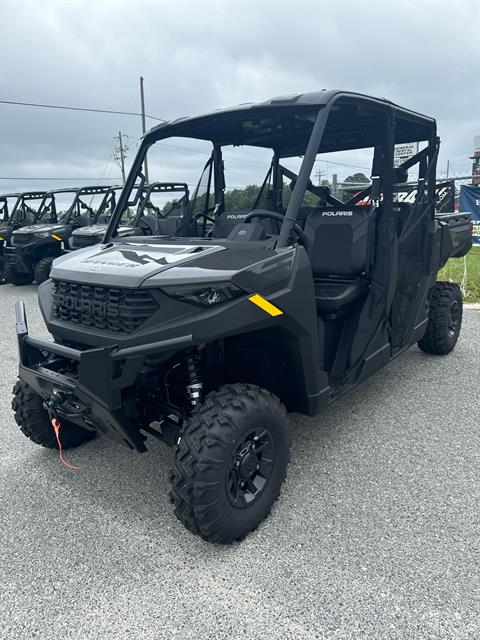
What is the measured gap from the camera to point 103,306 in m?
2.41

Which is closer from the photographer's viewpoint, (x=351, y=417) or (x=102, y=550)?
(x=102, y=550)

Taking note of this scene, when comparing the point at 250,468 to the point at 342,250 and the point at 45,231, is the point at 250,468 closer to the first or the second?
the point at 342,250

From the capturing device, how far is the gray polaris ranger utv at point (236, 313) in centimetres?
224

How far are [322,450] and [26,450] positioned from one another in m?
2.00

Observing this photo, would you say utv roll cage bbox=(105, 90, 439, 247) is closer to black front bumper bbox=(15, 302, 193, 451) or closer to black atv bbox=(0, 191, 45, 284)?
black front bumper bbox=(15, 302, 193, 451)

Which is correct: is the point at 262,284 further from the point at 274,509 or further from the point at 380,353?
the point at 380,353

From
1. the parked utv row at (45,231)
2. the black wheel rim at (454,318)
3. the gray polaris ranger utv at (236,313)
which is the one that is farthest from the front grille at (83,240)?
the black wheel rim at (454,318)

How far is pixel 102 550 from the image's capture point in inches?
93.1

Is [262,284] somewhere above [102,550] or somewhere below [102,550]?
above

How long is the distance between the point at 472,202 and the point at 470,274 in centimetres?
212

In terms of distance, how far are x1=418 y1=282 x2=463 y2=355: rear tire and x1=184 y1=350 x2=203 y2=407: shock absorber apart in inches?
121

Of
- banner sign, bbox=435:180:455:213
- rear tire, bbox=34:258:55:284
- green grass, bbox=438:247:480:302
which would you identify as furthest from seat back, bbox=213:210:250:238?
rear tire, bbox=34:258:55:284

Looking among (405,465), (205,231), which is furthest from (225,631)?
(205,231)

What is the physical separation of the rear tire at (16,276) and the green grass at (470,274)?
8.73 meters
